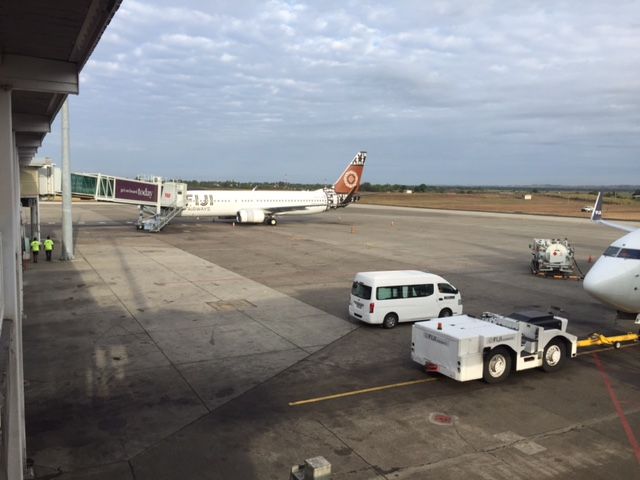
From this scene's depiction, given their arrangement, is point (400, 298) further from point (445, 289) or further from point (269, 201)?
point (269, 201)

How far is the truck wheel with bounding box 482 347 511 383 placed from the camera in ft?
46.9

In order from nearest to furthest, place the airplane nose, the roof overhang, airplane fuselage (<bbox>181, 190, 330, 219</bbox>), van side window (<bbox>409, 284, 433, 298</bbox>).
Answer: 1. the roof overhang
2. the airplane nose
3. van side window (<bbox>409, 284, 433, 298</bbox>)
4. airplane fuselage (<bbox>181, 190, 330, 219</bbox>)

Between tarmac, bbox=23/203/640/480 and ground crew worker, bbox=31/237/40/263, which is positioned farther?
ground crew worker, bbox=31/237/40/263

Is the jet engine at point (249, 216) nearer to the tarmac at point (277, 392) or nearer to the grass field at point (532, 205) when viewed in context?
the tarmac at point (277, 392)

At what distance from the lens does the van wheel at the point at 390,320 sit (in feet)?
65.0

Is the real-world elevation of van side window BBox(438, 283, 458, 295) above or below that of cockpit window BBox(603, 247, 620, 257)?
Result: below

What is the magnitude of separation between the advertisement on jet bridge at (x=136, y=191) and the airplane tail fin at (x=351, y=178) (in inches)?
900

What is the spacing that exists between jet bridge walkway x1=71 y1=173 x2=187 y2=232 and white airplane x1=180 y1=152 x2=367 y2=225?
1.79 m

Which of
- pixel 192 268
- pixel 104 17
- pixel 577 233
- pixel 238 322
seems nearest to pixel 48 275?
pixel 192 268

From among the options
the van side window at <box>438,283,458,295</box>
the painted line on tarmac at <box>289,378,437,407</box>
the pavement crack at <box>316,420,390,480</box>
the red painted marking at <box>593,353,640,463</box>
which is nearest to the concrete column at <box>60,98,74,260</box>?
the van side window at <box>438,283,458,295</box>

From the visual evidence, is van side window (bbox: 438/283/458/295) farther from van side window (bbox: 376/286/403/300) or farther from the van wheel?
the van wheel

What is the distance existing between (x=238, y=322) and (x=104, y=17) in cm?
1459

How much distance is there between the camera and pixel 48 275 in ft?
95.5

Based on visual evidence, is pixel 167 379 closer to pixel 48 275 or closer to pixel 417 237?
pixel 48 275
